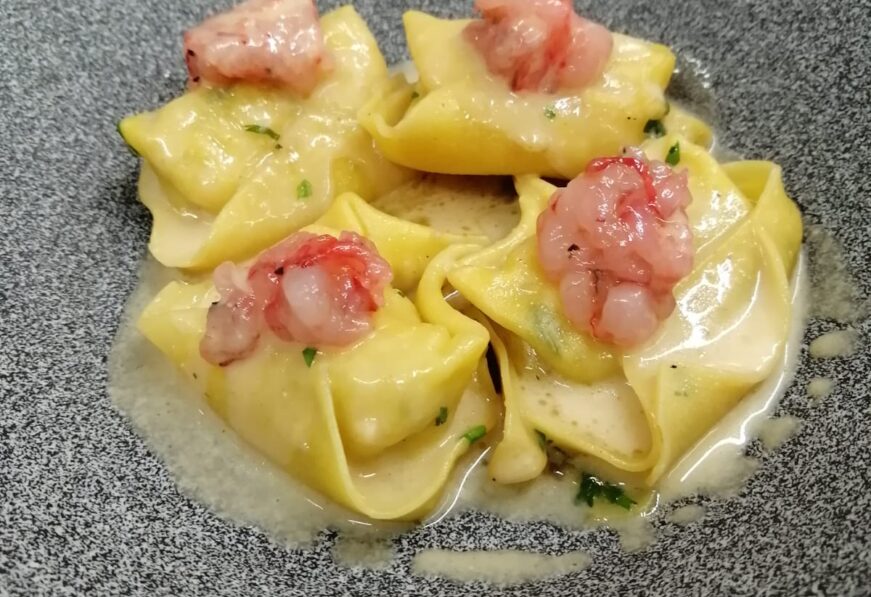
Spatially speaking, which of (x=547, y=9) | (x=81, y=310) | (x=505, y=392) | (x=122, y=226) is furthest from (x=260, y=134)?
(x=505, y=392)

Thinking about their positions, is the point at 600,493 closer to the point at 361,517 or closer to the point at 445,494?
the point at 445,494

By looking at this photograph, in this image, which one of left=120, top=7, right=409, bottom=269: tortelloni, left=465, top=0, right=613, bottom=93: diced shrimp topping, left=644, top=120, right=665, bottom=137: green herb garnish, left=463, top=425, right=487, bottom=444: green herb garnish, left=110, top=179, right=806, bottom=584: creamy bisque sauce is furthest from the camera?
left=644, top=120, right=665, bottom=137: green herb garnish

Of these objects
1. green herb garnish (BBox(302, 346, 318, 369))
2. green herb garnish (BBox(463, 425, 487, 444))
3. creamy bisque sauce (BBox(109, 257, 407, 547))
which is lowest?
creamy bisque sauce (BBox(109, 257, 407, 547))

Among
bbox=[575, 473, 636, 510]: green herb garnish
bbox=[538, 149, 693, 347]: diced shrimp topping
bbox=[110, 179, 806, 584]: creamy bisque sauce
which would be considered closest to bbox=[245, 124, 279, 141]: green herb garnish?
bbox=[110, 179, 806, 584]: creamy bisque sauce

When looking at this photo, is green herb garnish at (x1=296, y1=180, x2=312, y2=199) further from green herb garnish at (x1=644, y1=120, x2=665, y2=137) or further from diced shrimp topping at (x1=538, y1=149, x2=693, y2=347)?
green herb garnish at (x1=644, y1=120, x2=665, y2=137)

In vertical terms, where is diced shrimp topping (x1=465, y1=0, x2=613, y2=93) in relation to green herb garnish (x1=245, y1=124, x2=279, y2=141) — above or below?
above

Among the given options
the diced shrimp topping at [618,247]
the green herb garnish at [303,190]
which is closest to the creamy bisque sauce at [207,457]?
the green herb garnish at [303,190]

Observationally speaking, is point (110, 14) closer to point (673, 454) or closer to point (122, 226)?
point (122, 226)

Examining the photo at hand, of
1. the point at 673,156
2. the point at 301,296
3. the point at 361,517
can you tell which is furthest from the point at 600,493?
the point at 673,156

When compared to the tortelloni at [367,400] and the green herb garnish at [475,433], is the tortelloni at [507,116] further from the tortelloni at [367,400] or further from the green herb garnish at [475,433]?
the green herb garnish at [475,433]
